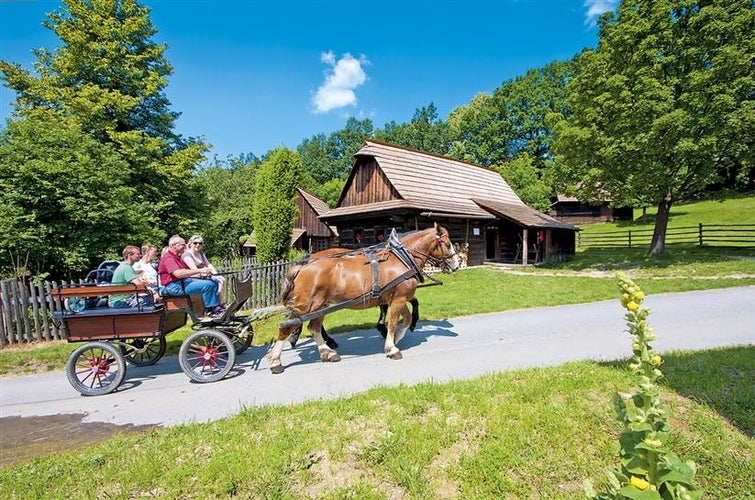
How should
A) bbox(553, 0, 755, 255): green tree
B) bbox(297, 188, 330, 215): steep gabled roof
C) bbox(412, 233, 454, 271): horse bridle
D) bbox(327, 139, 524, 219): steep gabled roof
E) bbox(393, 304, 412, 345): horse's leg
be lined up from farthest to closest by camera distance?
1. bbox(297, 188, 330, 215): steep gabled roof
2. bbox(327, 139, 524, 219): steep gabled roof
3. bbox(553, 0, 755, 255): green tree
4. bbox(412, 233, 454, 271): horse bridle
5. bbox(393, 304, 412, 345): horse's leg

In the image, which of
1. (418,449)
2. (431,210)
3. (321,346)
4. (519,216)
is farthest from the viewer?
(519,216)

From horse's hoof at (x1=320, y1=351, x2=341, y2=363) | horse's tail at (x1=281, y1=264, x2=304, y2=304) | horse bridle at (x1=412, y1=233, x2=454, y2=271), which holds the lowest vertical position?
horse's hoof at (x1=320, y1=351, x2=341, y2=363)

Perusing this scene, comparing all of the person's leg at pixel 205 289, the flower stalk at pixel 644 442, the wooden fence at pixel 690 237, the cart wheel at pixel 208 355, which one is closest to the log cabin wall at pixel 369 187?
the person's leg at pixel 205 289

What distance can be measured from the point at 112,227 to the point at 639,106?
66.8 feet

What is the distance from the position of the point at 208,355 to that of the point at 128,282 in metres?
2.12

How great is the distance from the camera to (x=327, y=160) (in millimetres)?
67125

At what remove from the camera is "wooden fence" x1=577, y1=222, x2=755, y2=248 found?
74.9 ft

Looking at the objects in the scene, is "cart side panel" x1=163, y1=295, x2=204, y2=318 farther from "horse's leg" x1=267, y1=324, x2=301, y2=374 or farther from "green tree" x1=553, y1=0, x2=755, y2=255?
"green tree" x1=553, y1=0, x2=755, y2=255

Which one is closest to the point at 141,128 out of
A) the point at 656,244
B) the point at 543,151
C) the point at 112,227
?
the point at 112,227

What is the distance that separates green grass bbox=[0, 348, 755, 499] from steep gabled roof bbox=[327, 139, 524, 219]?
1443 centimetres

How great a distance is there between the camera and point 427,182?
22.0m

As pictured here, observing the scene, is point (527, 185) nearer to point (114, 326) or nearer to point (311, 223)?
point (311, 223)

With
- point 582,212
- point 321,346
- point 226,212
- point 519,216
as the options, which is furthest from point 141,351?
point 582,212

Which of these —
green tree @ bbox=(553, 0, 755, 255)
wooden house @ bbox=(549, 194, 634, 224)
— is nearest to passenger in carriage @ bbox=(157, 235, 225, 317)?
green tree @ bbox=(553, 0, 755, 255)
